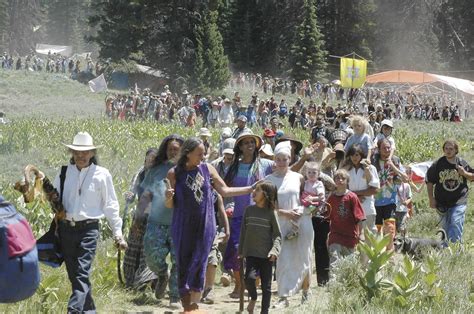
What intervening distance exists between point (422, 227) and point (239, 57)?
51.3 m

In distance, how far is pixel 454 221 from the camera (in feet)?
30.9

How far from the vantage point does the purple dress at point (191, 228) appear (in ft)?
21.8

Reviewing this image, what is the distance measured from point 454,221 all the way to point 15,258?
20.2 feet

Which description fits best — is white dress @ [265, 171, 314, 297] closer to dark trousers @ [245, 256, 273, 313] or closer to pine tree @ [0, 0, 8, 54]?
dark trousers @ [245, 256, 273, 313]

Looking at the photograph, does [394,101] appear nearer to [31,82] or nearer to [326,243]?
[31,82]

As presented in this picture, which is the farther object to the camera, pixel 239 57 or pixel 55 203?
pixel 239 57

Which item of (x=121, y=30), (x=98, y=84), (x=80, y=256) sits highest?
(x=121, y=30)

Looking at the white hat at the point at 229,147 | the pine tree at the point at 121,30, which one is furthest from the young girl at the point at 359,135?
the pine tree at the point at 121,30

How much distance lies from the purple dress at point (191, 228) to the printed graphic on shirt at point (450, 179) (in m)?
3.74

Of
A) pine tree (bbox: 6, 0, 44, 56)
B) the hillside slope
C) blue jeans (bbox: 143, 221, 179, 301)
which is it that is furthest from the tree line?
blue jeans (bbox: 143, 221, 179, 301)

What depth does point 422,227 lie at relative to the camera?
1304 centimetres

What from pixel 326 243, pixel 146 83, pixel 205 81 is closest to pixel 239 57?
pixel 146 83

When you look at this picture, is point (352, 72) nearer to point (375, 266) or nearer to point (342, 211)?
point (342, 211)

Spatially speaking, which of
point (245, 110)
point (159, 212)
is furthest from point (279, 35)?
point (159, 212)
